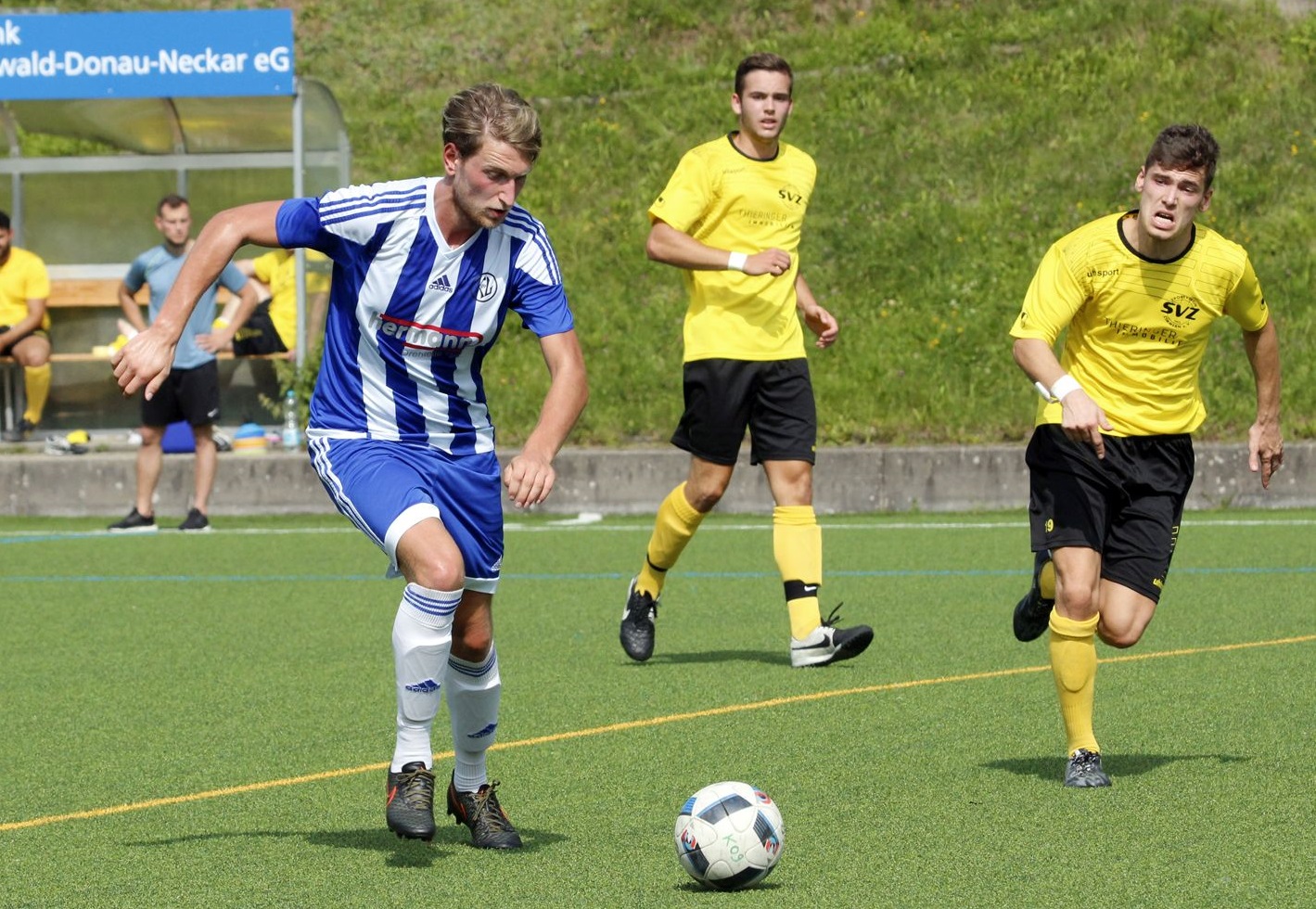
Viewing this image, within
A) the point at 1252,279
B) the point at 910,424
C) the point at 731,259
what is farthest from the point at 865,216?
the point at 1252,279

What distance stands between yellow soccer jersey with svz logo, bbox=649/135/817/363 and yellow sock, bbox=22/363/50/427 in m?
9.44

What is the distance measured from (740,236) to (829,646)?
164 cm

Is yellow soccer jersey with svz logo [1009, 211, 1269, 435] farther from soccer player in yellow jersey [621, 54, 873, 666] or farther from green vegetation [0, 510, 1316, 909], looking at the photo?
soccer player in yellow jersey [621, 54, 873, 666]

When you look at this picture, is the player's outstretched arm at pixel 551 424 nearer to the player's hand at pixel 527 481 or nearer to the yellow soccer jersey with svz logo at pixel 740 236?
the player's hand at pixel 527 481

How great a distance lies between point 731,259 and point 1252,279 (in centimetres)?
241

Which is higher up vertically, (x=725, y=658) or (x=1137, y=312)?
(x=1137, y=312)

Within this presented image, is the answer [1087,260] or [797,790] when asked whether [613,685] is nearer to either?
[797,790]

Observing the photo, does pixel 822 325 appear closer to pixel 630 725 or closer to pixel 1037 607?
pixel 1037 607

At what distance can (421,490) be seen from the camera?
491 centimetres

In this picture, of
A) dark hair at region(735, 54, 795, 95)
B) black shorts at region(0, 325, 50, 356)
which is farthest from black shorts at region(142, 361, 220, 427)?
dark hair at region(735, 54, 795, 95)

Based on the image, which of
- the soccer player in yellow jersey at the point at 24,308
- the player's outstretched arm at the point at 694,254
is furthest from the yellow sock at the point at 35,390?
the player's outstretched arm at the point at 694,254

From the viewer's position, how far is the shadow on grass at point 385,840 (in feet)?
15.9

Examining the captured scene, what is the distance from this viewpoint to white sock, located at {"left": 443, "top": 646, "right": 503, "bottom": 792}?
5.08 meters

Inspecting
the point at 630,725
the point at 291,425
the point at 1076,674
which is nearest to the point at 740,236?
the point at 630,725
